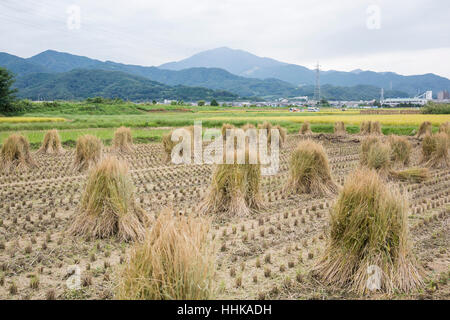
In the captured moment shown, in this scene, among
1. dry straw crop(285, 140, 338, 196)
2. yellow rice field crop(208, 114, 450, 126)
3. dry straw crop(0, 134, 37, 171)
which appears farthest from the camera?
yellow rice field crop(208, 114, 450, 126)

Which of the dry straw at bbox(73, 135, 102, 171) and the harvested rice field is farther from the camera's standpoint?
the dry straw at bbox(73, 135, 102, 171)

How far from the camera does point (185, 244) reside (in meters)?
2.98

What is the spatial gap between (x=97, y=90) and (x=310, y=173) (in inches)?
7107

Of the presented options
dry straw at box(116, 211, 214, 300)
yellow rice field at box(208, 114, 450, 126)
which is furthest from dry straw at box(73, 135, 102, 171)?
yellow rice field at box(208, 114, 450, 126)

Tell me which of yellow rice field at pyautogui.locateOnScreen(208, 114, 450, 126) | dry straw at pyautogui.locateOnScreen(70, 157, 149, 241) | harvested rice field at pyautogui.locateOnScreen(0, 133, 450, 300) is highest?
yellow rice field at pyautogui.locateOnScreen(208, 114, 450, 126)

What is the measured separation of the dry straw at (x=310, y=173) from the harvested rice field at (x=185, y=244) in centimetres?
15

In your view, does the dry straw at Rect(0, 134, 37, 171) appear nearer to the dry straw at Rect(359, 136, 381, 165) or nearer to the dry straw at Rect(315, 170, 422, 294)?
the dry straw at Rect(359, 136, 381, 165)

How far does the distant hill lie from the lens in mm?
157500

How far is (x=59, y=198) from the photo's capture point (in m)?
8.75

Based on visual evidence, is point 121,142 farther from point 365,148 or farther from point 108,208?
point 108,208

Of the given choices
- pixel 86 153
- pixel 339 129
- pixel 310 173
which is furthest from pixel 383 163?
pixel 339 129

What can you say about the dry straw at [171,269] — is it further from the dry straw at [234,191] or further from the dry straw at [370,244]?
the dry straw at [234,191]

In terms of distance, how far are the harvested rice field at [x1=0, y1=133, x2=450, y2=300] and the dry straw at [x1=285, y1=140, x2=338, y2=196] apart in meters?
0.15

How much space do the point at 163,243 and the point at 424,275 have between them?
339 cm
